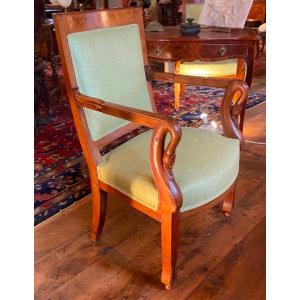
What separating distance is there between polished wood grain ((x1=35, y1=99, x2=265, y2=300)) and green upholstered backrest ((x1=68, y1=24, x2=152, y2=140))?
0.52 meters

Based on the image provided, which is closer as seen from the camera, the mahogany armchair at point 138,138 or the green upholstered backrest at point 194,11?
the mahogany armchair at point 138,138

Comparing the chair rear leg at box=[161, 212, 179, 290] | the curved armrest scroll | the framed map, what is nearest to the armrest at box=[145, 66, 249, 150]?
the curved armrest scroll

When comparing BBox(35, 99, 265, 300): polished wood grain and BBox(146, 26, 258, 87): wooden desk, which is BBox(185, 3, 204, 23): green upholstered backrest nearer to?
BBox(146, 26, 258, 87): wooden desk

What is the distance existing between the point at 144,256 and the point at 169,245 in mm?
298

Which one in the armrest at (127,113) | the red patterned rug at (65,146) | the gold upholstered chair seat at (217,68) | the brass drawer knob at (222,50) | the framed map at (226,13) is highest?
the framed map at (226,13)

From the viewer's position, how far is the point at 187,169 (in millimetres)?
1313

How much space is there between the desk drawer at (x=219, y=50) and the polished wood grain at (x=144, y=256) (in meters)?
0.88

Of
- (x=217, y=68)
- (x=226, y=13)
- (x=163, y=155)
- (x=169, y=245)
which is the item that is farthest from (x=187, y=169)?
(x=217, y=68)

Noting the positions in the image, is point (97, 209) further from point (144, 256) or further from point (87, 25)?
point (87, 25)

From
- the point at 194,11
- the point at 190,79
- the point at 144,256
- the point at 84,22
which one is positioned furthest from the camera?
the point at 194,11

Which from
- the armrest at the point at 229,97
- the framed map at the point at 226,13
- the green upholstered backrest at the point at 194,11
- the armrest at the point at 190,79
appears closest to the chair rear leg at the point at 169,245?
the armrest at the point at 229,97

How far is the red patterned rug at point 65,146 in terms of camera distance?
2.02 metres

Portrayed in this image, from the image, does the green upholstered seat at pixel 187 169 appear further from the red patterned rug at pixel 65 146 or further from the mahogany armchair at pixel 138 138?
the red patterned rug at pixel 65 146

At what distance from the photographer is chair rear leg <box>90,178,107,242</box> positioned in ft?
5.13
